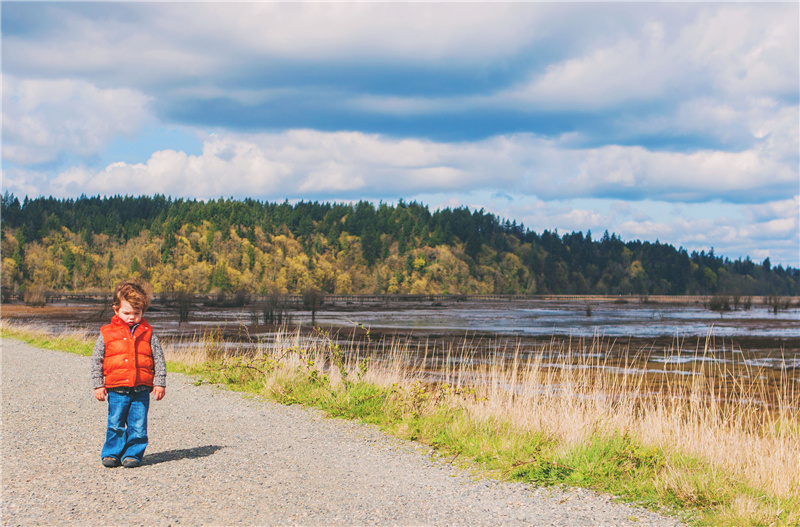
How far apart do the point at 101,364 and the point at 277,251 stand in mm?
144766

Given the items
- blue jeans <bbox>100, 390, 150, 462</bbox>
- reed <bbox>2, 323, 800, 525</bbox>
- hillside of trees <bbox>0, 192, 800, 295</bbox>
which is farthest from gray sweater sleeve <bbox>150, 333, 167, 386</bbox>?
hillside of trees <bbox>0, 192, 800, 295</bbox>

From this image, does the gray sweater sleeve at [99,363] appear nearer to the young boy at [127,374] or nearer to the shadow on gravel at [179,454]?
the young boy at [127,374]

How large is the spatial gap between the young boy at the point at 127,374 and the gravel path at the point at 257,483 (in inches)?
10.2

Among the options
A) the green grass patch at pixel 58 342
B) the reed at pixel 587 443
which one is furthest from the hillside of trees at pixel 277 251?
the reed at pixel 587 443

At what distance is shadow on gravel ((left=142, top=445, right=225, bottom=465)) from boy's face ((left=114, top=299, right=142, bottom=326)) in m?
1.45

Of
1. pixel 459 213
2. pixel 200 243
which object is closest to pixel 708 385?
pixel 200 243

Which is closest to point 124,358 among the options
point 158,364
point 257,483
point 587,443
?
point 158,364

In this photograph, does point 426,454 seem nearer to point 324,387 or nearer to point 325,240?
point 324,387

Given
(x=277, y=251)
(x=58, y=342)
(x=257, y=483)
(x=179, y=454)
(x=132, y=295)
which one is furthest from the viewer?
(x=277, y=251)

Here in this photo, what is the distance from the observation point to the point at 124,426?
20.1 feet

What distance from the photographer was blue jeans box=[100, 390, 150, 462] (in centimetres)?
600

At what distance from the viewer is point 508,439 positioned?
7066 millimetres

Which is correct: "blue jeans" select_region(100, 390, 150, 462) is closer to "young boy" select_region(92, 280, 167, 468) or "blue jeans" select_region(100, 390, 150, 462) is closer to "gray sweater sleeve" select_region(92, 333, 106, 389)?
"young boy" select_region(92, 280, 167, 468)

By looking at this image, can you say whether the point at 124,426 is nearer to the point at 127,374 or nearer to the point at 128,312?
the point at 127,374
